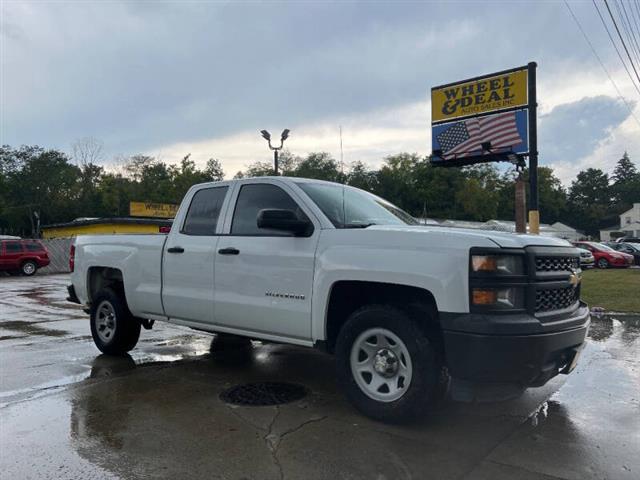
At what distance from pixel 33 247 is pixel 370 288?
25.6m

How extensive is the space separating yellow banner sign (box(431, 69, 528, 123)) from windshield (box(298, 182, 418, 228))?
44.8 feet

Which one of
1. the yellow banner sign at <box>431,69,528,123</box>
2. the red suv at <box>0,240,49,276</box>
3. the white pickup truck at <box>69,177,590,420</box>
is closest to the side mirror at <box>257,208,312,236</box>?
the white pickup truck at <box>69,177,590,420</box>

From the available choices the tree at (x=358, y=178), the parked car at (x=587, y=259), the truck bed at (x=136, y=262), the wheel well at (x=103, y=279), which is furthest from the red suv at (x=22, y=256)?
the parked car at (x=587, y=259)

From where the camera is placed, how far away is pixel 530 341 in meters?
3.82

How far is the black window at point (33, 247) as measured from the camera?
25.9 metres

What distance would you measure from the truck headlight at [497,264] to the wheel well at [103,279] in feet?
15.9

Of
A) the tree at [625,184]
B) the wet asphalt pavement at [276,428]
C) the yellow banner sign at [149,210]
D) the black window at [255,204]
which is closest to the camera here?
the wet asphalt pavement at [276,428]

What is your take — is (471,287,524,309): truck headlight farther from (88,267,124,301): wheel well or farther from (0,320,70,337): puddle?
(0,320,70,337): puddle

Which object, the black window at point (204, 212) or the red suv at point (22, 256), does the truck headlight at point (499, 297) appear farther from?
the red suv at point (22, 256)

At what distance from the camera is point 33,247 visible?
26.1 metres

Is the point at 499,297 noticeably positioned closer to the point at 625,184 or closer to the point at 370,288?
the point at 370,288

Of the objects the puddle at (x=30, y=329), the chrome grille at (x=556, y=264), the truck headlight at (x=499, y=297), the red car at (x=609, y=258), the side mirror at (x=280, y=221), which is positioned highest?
the side mirror at (x=280, y=221)

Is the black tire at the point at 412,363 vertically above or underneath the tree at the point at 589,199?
underneath

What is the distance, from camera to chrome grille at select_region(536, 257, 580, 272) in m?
4.16
